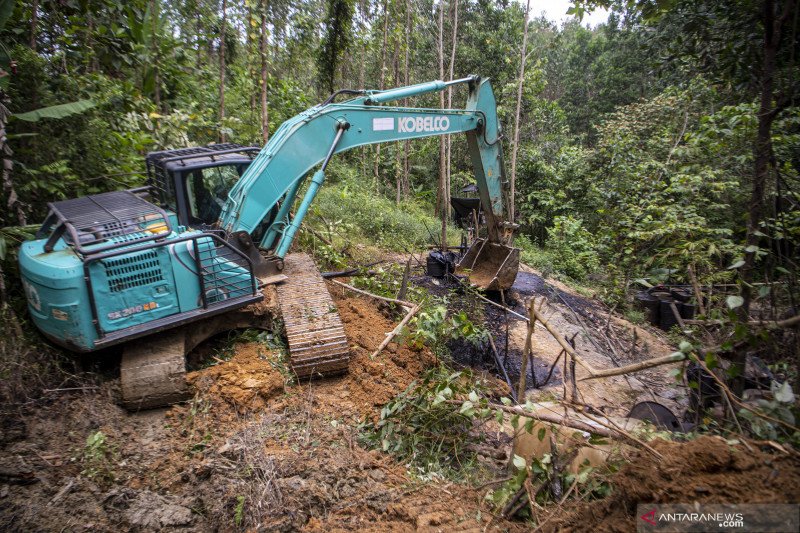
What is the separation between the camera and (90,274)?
4008mm

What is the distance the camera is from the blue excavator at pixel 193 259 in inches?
163

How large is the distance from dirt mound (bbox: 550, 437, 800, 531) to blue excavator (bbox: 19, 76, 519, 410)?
9.53ft

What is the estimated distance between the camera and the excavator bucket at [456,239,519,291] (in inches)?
320

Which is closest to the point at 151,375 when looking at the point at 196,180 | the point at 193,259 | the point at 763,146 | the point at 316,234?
the point at 193,259

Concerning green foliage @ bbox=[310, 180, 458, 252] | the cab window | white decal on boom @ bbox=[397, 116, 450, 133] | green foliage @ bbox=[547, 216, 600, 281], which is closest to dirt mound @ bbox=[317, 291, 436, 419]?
the cab window

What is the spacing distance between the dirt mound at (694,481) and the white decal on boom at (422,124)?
505cm

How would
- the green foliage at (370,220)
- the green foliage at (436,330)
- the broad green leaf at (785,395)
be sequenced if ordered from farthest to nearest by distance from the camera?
1. the green foliage at (370,220)
2. the green foliage at (436,330)
3. the broad green leaf at (785,395)

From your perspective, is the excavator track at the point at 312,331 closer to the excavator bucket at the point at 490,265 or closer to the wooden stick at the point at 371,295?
the wooden stick at the point at 371,295

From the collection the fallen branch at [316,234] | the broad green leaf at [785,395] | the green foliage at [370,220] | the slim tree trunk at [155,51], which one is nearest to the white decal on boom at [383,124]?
the fallen branch at [316,234]

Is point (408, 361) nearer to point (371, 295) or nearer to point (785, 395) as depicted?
point (371, 295)

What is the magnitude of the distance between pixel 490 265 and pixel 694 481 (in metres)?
6.62

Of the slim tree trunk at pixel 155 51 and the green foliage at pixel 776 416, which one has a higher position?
the slim tree trunk at pixel 155 51

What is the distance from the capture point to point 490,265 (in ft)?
28.4

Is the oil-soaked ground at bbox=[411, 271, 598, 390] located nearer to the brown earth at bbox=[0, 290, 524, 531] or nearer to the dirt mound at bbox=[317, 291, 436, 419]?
the dirt mound at bbox=[317, 291, 436, 419]
